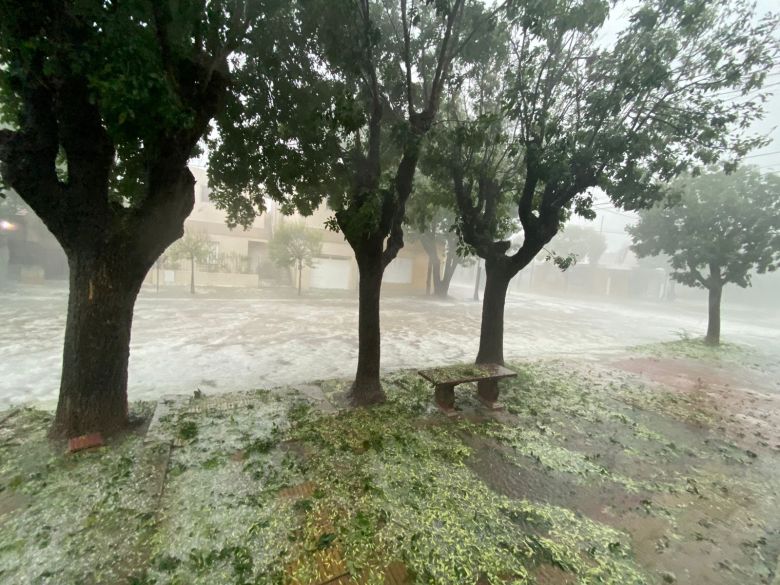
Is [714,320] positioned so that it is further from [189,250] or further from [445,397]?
[189,250]

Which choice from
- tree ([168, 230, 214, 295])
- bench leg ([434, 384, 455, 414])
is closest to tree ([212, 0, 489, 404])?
bench leg ([434, 384, 455, 414])

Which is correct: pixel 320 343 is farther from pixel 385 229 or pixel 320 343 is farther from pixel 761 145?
pixel 761 145

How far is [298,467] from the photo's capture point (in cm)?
382

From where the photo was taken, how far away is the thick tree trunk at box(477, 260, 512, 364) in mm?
7527

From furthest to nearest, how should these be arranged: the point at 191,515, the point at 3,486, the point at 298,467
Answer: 1. the point at 298,467
2. the point at 3,486
3. the point at 191,515

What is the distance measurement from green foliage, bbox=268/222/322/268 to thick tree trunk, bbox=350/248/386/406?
16.1 metres

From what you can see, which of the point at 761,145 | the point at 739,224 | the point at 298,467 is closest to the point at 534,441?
the point at 298,467

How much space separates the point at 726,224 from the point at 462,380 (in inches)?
484

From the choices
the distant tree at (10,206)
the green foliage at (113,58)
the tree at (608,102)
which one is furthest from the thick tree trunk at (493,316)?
the distant tree at (10,206)

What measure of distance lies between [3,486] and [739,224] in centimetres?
1734

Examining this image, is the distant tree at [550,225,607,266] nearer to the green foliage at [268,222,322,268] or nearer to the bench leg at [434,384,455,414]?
the green foliage at [268,222,322,268]

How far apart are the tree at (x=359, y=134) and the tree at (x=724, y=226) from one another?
9.72m

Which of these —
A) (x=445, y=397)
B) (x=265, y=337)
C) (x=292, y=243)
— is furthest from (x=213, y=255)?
(x=445, y=397)

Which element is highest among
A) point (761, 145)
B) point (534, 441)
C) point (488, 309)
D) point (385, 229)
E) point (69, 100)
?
point (761, 145)
